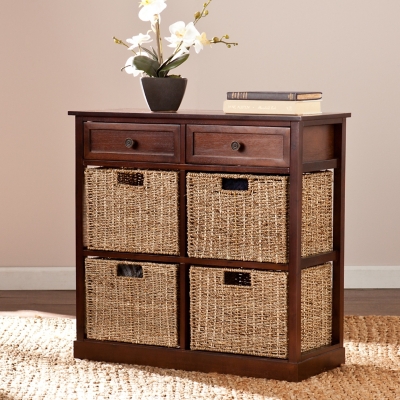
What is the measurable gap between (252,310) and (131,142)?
25.7 inches

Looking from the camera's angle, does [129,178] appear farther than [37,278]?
No

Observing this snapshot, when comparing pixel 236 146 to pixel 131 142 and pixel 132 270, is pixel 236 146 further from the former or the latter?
pixel 132 270

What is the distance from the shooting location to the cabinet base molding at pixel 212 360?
8.25ft

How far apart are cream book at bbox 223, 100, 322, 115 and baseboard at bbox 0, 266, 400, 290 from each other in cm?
163

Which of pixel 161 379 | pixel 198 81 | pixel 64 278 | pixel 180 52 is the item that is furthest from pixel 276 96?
pixel 64 278

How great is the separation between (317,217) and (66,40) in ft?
6.17

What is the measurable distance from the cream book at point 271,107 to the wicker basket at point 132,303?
53 centimetres

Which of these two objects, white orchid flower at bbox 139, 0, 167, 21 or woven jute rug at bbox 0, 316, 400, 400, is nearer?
woven jute rug at bbox 0, 316, 400, 400

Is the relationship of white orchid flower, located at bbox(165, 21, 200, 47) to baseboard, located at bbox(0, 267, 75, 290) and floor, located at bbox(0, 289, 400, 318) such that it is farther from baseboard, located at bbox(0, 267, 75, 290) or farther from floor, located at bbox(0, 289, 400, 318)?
baseboard, located at bbox(0, 267, 75, 290)

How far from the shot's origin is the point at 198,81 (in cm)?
397

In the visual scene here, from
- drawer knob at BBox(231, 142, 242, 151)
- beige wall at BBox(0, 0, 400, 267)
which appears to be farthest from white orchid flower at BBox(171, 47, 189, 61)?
beige wall at BBox(0, 0, 400, 267)

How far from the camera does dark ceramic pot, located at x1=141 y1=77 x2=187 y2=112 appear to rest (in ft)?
8.86

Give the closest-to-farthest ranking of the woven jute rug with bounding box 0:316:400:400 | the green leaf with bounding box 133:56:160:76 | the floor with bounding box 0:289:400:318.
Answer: the woven jute rug with bounding box 0:316:400:400, the green leaf with bounding box 133:56:160:76, the floor with bounding box 0:289:400:318

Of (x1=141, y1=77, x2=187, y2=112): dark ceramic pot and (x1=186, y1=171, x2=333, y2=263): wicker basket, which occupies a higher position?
(x1=141, y1=77, x2=187, y2=112): dark ceramic pot
